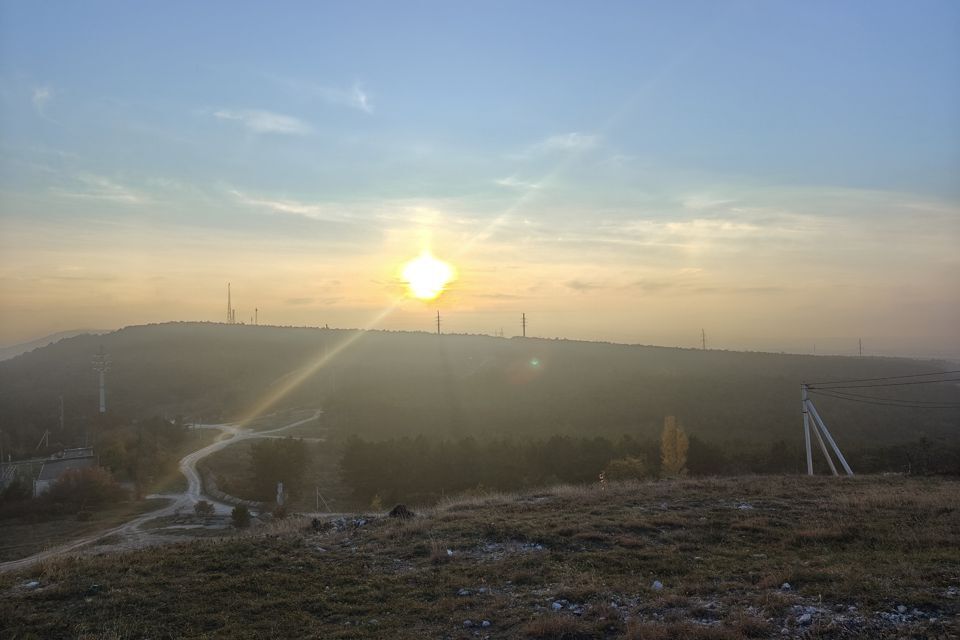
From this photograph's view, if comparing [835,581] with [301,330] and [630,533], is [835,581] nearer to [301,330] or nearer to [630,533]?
[630,533]

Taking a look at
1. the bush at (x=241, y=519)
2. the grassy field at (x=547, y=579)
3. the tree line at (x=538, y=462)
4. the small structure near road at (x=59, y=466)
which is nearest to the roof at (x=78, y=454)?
the small structure near road at (x=59, y=466)

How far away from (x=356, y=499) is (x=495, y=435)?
80.8ft

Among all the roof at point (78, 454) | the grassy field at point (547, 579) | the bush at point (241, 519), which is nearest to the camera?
the grassy field at point (547, 579)

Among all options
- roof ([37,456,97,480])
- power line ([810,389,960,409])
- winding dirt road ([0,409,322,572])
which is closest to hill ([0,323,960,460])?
power line ([810,389,960,409])

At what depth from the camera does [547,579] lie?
1074 cm

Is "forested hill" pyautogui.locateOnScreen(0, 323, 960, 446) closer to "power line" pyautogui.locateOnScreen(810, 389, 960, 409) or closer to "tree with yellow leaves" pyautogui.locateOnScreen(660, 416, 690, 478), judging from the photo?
"power line" pyautogui.locateOnScreen(810, 389, 960, 409)

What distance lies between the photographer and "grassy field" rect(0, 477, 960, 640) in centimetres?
826

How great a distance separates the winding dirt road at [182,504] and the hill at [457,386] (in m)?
9.99

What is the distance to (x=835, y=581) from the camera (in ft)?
30.7

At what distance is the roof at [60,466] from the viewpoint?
49.6 metres

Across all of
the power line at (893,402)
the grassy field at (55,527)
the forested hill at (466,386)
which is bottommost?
the grassy field at (55,527)

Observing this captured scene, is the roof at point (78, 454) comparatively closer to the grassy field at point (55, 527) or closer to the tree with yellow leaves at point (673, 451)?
the grassy field at point (55, 527)

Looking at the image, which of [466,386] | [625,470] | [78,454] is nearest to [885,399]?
[466,386]

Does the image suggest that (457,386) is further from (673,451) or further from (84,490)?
(84,490)
